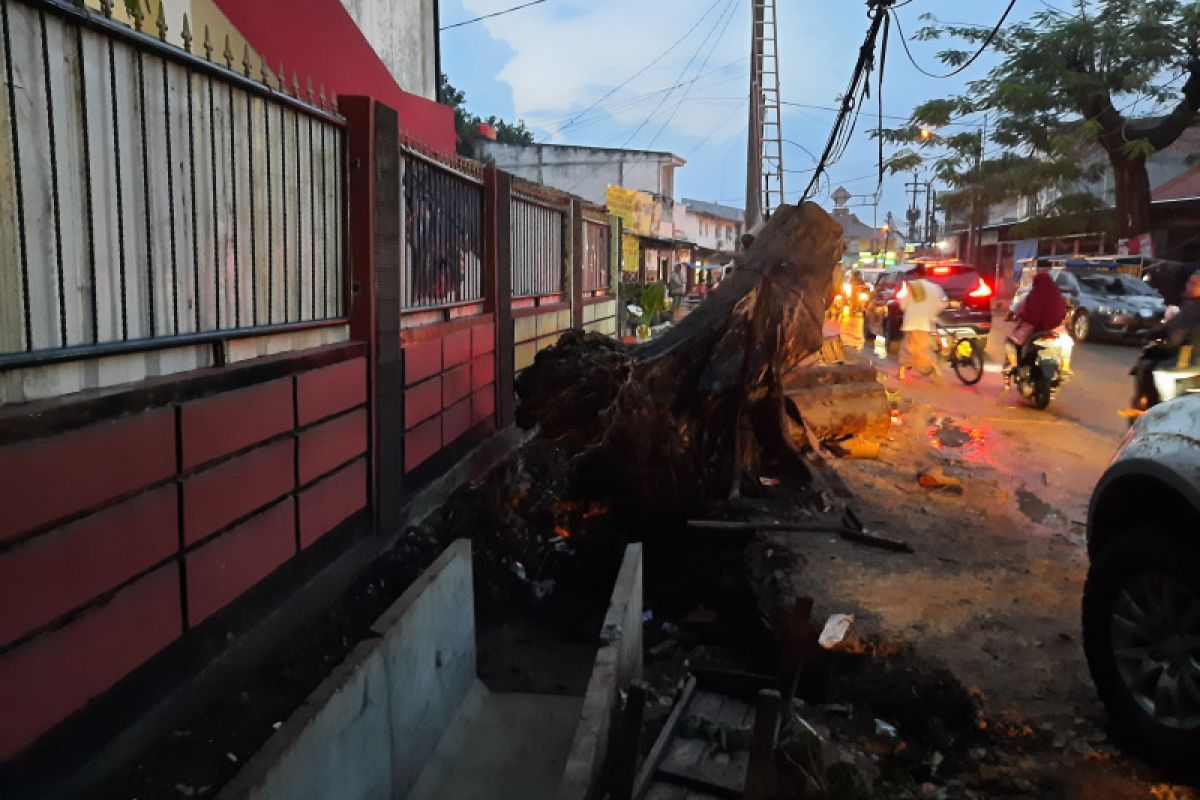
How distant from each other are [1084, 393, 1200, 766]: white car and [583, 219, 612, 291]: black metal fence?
9192 millimetres

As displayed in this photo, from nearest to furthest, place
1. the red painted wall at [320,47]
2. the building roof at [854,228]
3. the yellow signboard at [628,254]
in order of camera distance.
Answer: the red painted wall at [320,47], the yellow signboard at [628,254], the building roof at [854,228]

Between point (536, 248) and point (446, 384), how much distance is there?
11.5ft

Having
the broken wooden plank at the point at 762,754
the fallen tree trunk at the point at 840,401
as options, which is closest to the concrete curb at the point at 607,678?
the broken wooden plank at the point at 762,754

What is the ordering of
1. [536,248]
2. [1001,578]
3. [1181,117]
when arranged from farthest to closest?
[1181,117]
[536,248]
[1001,578]

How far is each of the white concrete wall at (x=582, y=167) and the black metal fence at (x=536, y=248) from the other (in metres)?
26.1

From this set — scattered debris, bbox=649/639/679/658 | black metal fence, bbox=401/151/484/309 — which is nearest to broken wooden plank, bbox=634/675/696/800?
scattered debris, bbox=649/639/679/658

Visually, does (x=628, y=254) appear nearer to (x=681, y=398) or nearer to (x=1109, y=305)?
(x=681, y=398)

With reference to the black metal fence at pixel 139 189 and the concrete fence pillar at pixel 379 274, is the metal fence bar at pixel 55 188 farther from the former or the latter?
the concrete fence pillar at pixel 379 274

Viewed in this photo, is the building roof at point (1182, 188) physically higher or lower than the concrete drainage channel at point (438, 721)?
higher

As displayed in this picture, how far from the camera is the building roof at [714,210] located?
50.2m

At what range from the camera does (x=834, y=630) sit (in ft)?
15.4

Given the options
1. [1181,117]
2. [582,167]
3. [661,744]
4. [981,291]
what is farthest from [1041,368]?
[582,167]

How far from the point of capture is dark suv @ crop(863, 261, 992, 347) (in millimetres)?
15726

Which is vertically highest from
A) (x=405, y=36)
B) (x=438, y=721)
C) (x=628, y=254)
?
(x=405, y=36)
